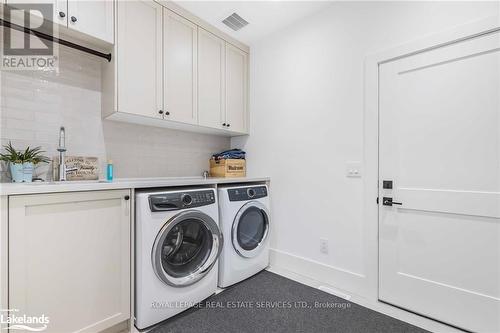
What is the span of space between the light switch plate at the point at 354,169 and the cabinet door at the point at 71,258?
1.73 meters

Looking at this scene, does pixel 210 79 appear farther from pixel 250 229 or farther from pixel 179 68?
pixel 250 229

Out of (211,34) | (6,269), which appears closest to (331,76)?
(211,34)

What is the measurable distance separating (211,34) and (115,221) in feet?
6.58

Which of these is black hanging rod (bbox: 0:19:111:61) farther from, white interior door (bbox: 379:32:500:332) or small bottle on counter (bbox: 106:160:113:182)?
white interior door (bbox: 379:32:500:332)

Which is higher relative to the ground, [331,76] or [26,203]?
[331,76]

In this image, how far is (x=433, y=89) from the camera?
5.38 feet

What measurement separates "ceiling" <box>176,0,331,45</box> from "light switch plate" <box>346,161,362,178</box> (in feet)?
4.84

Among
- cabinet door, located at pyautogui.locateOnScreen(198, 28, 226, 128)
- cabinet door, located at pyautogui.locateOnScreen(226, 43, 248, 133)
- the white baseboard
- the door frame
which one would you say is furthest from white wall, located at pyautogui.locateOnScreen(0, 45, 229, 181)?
the door frame

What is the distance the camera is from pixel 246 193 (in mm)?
2199

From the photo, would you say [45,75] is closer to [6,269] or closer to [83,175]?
[83,175]

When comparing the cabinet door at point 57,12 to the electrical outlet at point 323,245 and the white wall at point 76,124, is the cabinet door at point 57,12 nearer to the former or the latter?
the white wall at point 76,124

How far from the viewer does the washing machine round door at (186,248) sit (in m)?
1.57

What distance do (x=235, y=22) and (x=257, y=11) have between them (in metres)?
0.27

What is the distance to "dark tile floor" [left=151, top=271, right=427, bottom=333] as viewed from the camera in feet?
5.09
